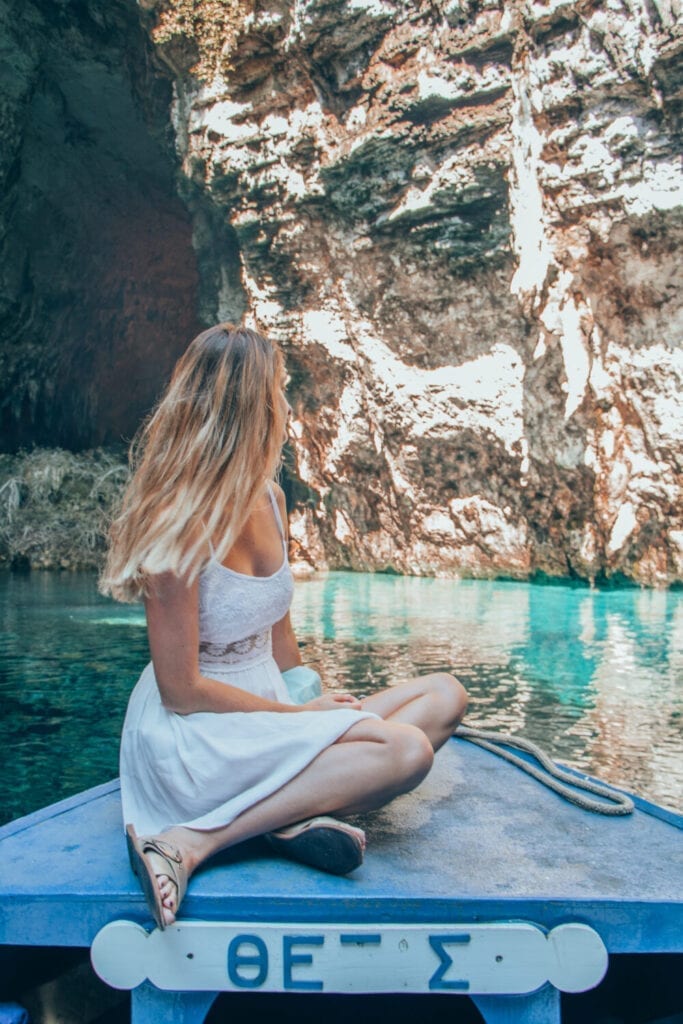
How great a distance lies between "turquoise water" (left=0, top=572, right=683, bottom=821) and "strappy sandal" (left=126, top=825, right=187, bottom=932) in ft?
7.26

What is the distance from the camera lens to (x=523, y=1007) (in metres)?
1.55

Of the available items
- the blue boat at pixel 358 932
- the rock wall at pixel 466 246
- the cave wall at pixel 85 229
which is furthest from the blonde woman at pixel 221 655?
the cave wall at pixel 85 229

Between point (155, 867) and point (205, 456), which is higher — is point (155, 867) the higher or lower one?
the lower one

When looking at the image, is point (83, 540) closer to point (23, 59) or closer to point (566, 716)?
A: point (23, 59)

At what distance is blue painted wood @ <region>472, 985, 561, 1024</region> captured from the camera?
1.54 m

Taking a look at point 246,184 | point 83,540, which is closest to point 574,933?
point 246,184

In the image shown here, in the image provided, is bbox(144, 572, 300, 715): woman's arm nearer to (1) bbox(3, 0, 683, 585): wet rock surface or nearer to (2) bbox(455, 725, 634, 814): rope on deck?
(2) bbox(455, 725, 634, 814): rope on deck

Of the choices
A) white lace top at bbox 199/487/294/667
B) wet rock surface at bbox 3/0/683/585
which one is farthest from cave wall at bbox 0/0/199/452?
white lace top at bbox 199/487/294/667

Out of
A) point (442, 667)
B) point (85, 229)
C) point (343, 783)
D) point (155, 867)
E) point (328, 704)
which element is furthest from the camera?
point (85, 229)

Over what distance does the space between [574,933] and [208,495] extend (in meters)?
1.08

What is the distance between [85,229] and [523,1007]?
1963cm

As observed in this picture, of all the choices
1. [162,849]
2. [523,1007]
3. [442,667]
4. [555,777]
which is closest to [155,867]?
[162,849]

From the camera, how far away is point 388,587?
1278cm

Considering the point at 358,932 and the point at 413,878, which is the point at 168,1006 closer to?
the point at 358,932
